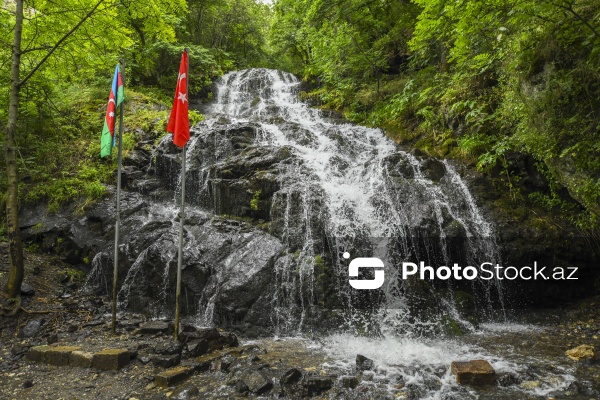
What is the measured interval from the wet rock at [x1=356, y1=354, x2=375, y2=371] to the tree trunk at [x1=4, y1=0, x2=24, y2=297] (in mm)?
6804

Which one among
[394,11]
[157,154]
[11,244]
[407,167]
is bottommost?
[11,244]

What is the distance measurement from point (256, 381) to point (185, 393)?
913mm

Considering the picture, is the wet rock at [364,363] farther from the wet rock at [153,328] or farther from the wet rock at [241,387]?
the wet rock at [153,328]

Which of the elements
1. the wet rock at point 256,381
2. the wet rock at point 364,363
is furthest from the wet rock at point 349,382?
the wet rock at point 256,381

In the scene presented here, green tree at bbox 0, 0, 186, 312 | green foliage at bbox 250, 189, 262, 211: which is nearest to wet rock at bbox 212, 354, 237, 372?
green tree at bbox 0, 0, 186, 312

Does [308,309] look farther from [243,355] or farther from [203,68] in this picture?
[203,68]

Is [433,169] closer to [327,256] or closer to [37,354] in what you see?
[327,256]

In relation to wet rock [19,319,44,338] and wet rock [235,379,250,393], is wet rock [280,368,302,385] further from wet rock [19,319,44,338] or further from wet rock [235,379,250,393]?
wet rock [19,319,44,338]

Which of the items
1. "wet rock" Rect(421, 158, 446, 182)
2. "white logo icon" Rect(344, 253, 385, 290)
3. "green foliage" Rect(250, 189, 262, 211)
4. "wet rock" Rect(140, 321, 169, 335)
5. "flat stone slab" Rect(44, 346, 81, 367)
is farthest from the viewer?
"wet rock" Rect(421, 158, 446, 182)

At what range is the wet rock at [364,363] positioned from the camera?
5352 millimetres

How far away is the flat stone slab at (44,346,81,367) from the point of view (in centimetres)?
542

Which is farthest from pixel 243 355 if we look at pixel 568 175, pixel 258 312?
pixel 568 175

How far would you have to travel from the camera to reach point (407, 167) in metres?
10.1

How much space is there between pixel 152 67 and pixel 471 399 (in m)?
20.3
